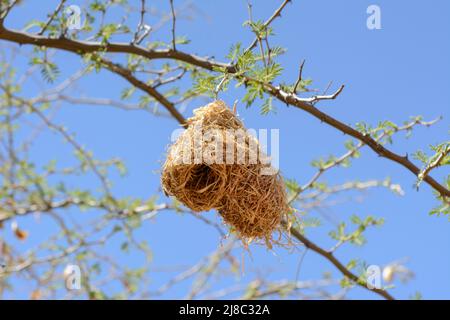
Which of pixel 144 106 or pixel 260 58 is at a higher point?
pixel 144 106

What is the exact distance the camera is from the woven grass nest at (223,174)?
2.24 m

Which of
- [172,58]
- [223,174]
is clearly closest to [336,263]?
[172,58]

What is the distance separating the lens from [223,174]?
2203 millimetres

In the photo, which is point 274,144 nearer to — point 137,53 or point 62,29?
point 137,53

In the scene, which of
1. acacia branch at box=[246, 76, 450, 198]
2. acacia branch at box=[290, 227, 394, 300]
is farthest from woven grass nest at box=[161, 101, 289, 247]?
acacia branch at box=[290, 227, 394, 300]

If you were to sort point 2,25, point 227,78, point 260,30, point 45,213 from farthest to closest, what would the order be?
point 45,213, point 2,25, point 260,30, point 227,78

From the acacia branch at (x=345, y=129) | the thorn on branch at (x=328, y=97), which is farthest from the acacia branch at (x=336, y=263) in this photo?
the thorn on branch at (x=328, y=97)

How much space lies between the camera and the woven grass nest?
7.35ft

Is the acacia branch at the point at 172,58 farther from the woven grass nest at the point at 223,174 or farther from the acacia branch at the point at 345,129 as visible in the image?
the woven grass nest at the point at 223,174

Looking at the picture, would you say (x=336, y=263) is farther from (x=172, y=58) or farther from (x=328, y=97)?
(x=328, y=97)

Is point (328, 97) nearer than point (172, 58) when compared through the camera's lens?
Yes

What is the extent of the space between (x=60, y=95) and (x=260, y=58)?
2.76 metres

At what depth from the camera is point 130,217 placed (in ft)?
13.8
